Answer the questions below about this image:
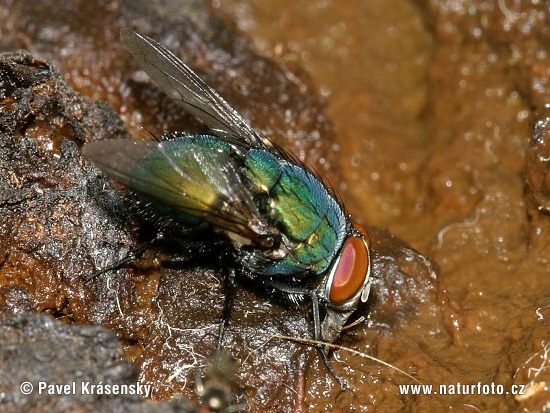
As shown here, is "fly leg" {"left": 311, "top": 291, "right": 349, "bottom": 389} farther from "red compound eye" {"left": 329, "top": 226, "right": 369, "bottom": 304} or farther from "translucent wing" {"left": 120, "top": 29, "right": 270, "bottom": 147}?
"translucent wing" {"left": 120, "top": 29, "right": 270, "bottom": 147}

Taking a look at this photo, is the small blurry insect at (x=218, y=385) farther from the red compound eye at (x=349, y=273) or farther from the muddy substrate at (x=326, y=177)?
the red compound eye at (x=349, y=273)

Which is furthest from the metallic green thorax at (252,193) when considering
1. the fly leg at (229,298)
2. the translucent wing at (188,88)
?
the translucent wing at (188,88)

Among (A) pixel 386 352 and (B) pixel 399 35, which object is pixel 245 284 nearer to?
(A) pixel 386 352

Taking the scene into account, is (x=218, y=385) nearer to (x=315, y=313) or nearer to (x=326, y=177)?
(x=315, y=313)

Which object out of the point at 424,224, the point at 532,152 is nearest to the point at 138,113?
the point at 424,224

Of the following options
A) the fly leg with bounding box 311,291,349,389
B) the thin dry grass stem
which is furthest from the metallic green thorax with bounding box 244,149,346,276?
the thin dry grass stem

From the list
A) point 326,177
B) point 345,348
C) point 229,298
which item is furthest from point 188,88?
point 345,348
